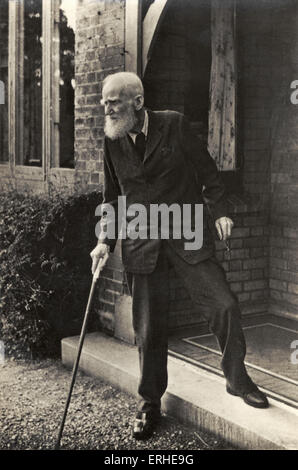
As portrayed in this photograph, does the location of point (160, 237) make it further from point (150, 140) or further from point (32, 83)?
point (32, 83)

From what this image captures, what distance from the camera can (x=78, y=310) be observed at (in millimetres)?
6238

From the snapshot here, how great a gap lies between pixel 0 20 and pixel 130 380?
4.79 meters

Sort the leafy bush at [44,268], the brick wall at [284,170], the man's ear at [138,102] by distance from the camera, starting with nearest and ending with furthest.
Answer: the man's ear at [138,102] < the leafy bush at [44,268] < the brick wall at [284,170]

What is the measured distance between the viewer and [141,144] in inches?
168

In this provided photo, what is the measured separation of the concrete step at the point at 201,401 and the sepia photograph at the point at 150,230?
14mm

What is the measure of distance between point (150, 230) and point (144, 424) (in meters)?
1.21

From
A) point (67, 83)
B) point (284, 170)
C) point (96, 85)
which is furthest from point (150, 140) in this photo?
point (67, 83)

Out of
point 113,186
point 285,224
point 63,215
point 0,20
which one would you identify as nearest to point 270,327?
point 285,224

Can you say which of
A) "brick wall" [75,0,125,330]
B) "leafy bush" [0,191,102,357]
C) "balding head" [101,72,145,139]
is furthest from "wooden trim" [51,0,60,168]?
"balding head" [101,72,145,139]

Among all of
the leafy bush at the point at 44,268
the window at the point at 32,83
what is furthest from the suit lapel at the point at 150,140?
the window at the point at 32,83

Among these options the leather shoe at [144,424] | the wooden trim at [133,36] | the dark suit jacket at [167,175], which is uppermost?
the wooden trim at [133,36]

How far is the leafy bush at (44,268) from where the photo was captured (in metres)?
5.99

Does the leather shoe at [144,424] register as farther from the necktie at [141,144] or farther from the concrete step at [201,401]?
the necktie at [141,144]

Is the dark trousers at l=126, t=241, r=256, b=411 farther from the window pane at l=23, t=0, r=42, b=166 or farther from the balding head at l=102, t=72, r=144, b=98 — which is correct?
the window pane at l=23, t=0, r=42, b=166
